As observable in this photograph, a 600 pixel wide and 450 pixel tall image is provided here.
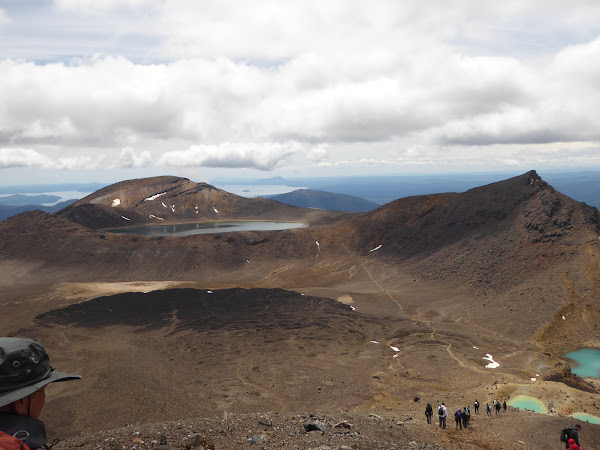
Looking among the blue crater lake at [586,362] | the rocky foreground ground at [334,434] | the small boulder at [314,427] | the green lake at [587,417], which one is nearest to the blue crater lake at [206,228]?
the blue crater lake at [586,362]

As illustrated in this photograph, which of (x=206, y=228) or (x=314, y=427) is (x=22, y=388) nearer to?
(x=314, y=427)

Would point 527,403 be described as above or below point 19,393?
below

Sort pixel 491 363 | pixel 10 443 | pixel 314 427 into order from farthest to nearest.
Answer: pixel 491 363, pixel 314 427, pixel 10 443

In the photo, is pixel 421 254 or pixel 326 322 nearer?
pixel 326 322

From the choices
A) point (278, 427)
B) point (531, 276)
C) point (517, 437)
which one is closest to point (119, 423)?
point (278, 427)

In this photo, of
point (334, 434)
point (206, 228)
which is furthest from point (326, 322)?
point (206, 228)

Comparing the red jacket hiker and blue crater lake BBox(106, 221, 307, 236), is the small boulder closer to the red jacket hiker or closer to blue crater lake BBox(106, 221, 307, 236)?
the red jacket hiker

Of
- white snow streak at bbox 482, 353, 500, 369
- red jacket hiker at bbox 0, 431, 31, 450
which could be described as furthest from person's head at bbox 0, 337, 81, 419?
white snow streak at bbox 482, 353, 500, 369
